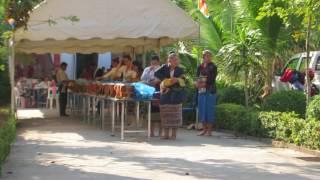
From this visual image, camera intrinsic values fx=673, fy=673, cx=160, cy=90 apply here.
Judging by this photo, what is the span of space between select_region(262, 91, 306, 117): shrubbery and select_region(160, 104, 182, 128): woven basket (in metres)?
2.26

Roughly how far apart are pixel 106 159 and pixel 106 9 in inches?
243

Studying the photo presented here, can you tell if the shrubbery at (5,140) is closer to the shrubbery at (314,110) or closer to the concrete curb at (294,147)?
the concrete curb at (294,147)

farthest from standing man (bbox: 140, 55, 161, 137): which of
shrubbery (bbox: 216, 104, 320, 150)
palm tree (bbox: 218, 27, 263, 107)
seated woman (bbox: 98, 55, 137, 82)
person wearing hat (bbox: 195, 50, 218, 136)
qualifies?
palm tree (bbox: 218, 27, 263, 107)

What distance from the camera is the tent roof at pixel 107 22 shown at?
615 inches

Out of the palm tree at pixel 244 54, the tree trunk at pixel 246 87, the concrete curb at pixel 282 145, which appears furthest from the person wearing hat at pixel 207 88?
the palm tree at pixel 244 54

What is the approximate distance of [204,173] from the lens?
963cm

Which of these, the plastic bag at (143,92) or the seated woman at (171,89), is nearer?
the plastic bag at (143,92)

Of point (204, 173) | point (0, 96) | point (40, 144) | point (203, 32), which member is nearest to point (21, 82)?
point (0, 96)

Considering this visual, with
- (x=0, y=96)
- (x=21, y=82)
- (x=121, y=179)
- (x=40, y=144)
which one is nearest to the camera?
(x=121, y=179)

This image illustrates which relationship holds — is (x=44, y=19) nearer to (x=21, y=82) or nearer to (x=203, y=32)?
(x=203, y=32)

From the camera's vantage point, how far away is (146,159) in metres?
11.0

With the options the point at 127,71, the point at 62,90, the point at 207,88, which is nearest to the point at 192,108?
the point at 127,71

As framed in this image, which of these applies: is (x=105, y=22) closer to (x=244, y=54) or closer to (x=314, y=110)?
(x=244, y=54)

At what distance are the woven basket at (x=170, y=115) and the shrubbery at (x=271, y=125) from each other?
1712 millimetres
